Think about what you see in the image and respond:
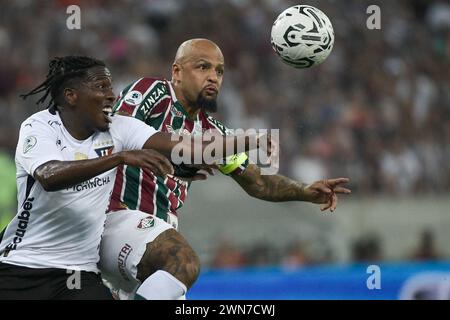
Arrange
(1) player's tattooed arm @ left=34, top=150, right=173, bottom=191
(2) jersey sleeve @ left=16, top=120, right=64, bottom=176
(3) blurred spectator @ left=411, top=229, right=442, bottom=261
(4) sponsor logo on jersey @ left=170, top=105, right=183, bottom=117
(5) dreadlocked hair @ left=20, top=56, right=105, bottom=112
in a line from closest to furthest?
(1) player's tattooed arm @ left=34, top=150, right=173, bottom=191 < (2) jersey sleeve @ left=16, top=120, right=64, bottom=176 < (5) dreadlocked hair @ left=20, top=56, right=105, bottom=112 < (4) sponsor logo on jersey @ left=170, top=105, right=183, bottom=117 < (3) blurred spectator @ left=411, top=229, right=442, bottom=261

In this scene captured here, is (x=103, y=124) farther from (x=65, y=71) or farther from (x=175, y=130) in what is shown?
(x=175, y=130)

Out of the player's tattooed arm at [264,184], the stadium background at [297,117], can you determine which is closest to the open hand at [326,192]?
the player's tattooed arm at [264,184]

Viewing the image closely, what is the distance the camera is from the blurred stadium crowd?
14.6m

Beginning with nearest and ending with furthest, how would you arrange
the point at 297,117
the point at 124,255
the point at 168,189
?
the point at 124,255 < the point at 168,189 < the point at 297,117

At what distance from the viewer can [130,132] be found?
6375 millimetres

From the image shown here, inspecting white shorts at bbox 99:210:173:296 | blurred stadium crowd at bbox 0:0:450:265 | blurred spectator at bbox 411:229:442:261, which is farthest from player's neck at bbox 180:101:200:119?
blurred spectator at bbox 411:229:442:261

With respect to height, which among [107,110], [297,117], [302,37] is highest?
[297,117]

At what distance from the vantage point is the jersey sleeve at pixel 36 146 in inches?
235

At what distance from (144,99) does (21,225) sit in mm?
1357

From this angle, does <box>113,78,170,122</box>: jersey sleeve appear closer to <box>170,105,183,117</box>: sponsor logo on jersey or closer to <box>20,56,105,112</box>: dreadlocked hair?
<box>170,105,183,117</box>: sponsor logo on jersey

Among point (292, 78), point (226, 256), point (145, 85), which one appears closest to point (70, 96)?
point (145, 85)

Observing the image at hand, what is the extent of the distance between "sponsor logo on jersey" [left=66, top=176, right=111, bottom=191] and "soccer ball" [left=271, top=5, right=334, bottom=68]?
1747 mm
